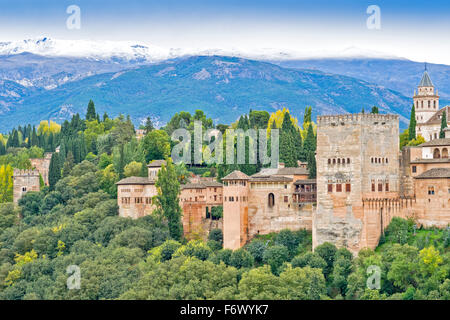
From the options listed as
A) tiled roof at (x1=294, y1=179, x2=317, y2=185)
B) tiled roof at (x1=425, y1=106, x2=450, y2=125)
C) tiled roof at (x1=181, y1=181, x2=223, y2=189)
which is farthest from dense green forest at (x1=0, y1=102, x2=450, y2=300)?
tiled roof at (x1=425, y1=106, x2=450, y2=125)

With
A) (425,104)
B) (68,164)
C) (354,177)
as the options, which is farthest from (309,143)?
(68,164)

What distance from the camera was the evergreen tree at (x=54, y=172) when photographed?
301 ft

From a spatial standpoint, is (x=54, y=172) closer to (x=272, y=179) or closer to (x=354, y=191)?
(x=272, y=179)

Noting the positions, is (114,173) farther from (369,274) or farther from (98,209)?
(369,274)

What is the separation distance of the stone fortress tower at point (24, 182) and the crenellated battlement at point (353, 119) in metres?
38.7

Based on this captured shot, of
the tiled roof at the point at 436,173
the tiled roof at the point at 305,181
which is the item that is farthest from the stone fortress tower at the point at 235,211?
the tiled roof at the point at 436,173

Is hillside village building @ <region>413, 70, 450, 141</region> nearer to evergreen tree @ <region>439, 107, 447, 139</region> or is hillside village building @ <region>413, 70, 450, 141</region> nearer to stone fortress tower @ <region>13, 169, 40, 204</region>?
evergreen tree @ <region>439, 107, 447, 139</region>

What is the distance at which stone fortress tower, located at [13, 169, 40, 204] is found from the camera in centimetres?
9272

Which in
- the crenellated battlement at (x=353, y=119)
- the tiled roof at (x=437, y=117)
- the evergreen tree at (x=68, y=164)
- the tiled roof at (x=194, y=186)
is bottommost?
the tiled roof at (x=194, y=186)

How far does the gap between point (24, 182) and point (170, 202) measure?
2531 cm

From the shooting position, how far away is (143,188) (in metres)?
77.9

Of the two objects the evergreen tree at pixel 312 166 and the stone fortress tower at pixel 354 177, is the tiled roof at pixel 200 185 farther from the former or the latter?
the stone fortress tower at pixel 354 177

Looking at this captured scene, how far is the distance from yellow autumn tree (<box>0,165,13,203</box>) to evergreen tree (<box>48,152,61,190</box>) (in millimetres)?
4187

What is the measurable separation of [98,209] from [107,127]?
112ft
